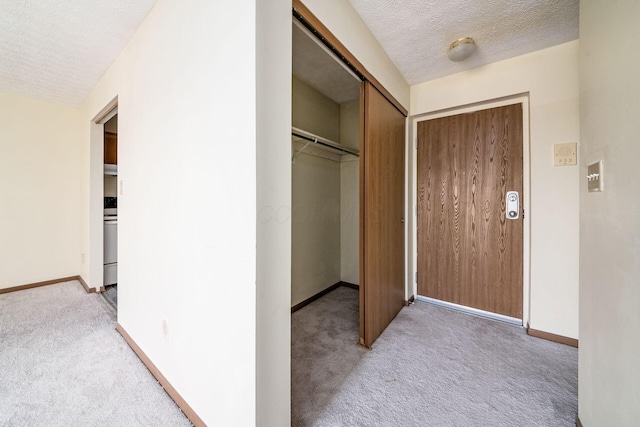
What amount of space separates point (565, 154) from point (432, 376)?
204cm

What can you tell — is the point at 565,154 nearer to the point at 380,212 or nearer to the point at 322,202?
the point at 380,212

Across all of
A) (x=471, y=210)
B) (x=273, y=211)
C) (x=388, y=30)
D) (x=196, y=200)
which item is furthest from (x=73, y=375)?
(x=471, y=210)

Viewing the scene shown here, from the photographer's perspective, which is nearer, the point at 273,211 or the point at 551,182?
the point at 273,211

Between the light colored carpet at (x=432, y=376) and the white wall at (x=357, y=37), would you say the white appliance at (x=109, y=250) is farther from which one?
the white wall at (x=357, y=37)

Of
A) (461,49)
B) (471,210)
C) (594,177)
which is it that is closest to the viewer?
(594,177)

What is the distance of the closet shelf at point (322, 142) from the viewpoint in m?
2.17

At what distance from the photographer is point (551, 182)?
6.47 ft

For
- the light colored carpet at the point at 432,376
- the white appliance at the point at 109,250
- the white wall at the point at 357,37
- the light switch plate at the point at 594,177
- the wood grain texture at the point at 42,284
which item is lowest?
the light colored carpet at the point at 432,376

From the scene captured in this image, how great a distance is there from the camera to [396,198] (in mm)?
2328

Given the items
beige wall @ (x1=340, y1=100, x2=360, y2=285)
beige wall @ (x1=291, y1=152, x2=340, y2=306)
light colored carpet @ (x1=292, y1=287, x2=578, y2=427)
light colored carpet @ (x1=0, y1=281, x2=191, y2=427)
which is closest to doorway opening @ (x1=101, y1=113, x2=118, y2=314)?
light colored carpet @ (x1=0, y1=281, x2=191, y2=427)

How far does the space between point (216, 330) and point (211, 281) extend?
0.74ft

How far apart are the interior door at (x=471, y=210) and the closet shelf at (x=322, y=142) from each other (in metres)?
0.83

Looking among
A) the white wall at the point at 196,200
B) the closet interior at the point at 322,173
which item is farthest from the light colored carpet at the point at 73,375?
the closet interior at the point at 322,173

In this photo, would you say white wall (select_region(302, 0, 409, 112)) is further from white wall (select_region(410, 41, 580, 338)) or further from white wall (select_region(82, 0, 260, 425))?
white wall (select_region(410, 41, 580, 338))
